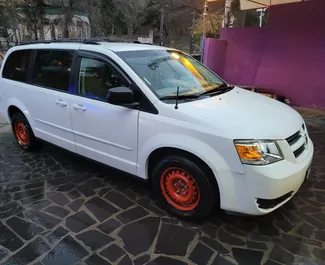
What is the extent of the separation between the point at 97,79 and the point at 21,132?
2.32 m

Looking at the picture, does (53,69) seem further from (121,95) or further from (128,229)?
(128,229)

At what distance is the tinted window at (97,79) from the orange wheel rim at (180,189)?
1.09 meters

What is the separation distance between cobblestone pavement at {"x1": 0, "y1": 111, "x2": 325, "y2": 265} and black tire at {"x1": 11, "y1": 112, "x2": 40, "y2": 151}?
92cm

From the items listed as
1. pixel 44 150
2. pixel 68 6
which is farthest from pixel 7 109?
pixel 68 6

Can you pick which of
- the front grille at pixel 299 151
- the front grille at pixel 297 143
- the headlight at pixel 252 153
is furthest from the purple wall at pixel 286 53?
the headlight at pixel 252 153

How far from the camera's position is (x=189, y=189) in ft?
9.39

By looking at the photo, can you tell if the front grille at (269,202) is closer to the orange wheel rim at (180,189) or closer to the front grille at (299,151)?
the front grille at (299,151)

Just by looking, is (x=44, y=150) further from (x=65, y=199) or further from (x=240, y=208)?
(x=240, y=208)

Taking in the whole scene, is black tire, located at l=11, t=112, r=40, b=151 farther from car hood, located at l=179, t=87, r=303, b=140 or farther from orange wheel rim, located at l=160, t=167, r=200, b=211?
car hood, located at l=179, t=87, r=303, b=140

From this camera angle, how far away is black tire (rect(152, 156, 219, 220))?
2.68 meters

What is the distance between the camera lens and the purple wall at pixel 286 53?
7.33 m

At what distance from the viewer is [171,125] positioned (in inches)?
108

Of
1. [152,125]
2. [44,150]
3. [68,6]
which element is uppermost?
[68,6]

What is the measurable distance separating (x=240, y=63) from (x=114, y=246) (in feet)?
25.5
